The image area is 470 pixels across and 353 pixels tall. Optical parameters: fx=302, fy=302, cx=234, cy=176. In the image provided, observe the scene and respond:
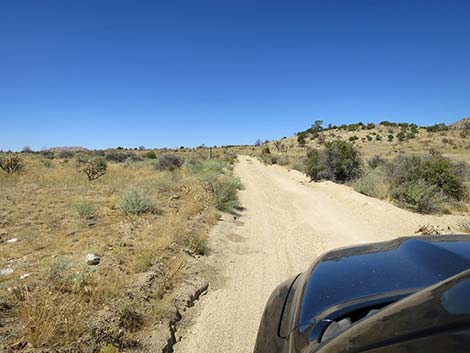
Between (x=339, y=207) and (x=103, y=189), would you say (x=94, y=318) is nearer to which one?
(x=339, y=207)

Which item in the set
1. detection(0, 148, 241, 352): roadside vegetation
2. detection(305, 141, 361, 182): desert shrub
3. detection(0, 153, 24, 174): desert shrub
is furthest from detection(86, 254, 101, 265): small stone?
detection(0, 153, 24, 174): desert shrub

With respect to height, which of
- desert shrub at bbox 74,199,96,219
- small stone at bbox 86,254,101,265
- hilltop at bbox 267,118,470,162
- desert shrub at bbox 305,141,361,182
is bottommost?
small stone at bbox 86,254,101,265

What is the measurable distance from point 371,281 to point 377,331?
939 millimetres

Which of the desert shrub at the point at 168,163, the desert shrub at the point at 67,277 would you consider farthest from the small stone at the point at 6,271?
the desert shrub at the point at 168,163

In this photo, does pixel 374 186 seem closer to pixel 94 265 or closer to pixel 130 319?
pixel 94 265

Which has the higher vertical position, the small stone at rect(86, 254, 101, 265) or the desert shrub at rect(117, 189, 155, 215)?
the desert shrub at rect(117, 189, 155, 215)

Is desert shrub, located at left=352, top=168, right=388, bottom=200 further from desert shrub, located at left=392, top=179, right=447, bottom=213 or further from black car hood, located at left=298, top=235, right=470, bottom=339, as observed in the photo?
black car hood, located at left=298, top=235, right=470, bottom=339

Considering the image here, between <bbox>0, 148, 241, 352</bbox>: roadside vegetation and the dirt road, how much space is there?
57 centimetres

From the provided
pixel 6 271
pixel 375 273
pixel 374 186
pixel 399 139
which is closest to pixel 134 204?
pixel 6 271

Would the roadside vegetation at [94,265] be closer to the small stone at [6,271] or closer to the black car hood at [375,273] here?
the small stone at [6,271]

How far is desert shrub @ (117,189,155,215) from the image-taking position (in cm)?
940

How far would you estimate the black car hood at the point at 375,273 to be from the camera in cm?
195

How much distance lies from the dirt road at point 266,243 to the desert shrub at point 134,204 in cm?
258

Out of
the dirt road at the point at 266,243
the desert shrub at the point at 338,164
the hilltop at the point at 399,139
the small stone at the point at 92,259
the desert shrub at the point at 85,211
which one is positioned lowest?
the dirt road at the point at 266,243
